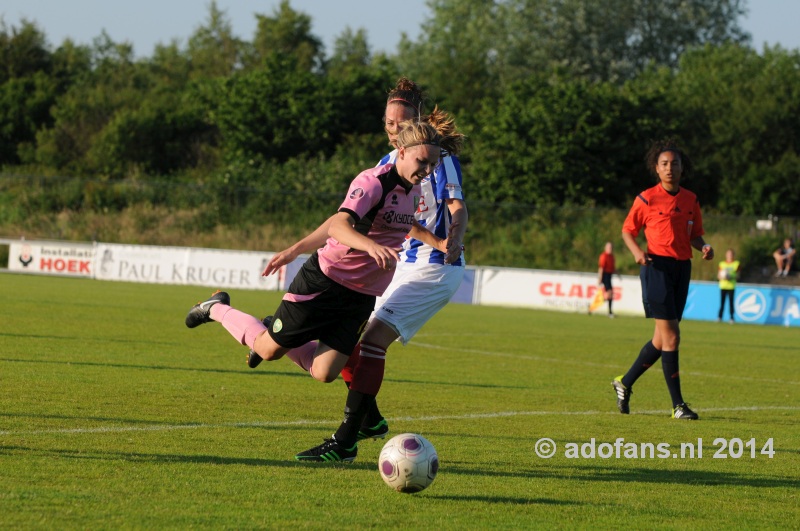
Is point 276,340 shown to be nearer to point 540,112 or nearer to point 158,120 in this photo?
point 540,112

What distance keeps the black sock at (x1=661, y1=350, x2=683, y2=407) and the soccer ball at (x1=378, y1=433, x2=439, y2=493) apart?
4076mm

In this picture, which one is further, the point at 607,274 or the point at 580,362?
the point at 607,274

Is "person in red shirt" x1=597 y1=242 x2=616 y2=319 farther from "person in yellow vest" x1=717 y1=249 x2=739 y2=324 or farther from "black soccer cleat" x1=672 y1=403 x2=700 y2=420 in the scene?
"black soccer cleat" x1=672 y1=403 x2=700 y2=420

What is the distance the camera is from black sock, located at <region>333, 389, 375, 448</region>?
6031 mm

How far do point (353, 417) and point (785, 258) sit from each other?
29.3 metres

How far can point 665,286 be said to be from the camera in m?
9.11

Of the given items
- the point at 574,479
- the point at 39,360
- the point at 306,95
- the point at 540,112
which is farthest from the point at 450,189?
the point at 306,95

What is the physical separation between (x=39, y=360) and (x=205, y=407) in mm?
2974

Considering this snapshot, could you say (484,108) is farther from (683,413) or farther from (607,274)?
(683,413)

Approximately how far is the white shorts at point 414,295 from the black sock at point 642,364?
101 inches

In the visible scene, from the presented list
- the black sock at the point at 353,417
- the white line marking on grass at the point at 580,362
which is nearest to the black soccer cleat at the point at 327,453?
the black sock at the point at 353,417

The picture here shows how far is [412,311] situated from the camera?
6.63 metres

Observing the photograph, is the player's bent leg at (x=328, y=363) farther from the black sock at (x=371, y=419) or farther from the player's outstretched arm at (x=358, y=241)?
the player's outstretched arm at (x=358, y=241)

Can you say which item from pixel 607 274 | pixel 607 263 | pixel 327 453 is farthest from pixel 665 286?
pixel 607 274
